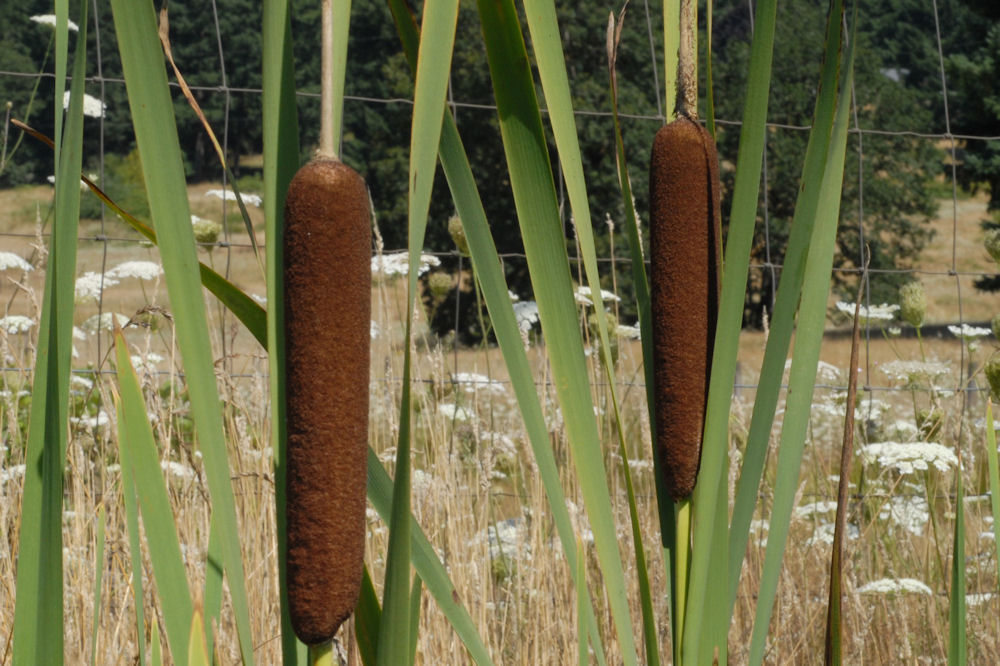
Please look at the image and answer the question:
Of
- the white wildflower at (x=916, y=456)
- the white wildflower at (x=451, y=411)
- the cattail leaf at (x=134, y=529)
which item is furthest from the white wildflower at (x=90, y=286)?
the cattail leaf at (x=134, y=529)

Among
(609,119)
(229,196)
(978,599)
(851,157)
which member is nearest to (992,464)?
(978,599)

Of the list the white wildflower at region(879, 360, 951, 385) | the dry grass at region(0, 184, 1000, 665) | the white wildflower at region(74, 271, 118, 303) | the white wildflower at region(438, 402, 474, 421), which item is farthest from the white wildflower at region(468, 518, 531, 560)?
the white wildflower at region(74, 271, 118, 303)

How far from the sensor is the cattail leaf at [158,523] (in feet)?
1.71

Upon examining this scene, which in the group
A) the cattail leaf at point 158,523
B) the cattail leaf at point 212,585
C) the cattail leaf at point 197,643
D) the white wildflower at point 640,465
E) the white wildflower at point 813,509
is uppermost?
the cattail leaf at point 158,523

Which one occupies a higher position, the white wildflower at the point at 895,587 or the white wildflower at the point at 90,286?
the white wildflower at the point at 90,286

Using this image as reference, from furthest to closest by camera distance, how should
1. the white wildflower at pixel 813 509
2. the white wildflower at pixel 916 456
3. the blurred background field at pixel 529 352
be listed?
the white wildflower at pixel 813 509 → the white wildflower at pixel 916 456 → the blurred background field at pixel 529 352

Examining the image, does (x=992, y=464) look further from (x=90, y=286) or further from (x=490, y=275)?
(x=90, y=286)

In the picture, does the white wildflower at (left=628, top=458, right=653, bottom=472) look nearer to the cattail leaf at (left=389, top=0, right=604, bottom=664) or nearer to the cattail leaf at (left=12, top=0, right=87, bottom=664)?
the cattail leaf at (left=389, top=0, right=604, bottom=664)

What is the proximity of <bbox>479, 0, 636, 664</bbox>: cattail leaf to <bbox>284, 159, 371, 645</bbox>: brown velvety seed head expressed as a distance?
0.12 m

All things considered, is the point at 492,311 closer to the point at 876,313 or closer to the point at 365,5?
the point at 876,313

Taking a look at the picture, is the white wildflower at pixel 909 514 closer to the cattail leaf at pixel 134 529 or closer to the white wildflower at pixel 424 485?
the white wildflower at pixel 424 485

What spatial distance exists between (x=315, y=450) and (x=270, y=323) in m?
0.08

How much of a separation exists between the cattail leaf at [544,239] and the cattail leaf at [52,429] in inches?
8.6

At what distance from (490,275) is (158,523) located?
224mm
